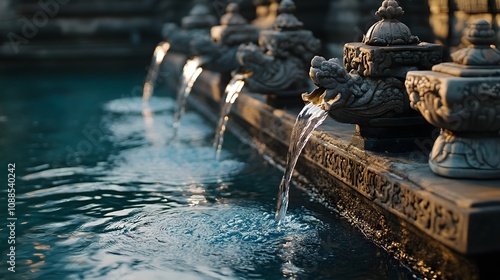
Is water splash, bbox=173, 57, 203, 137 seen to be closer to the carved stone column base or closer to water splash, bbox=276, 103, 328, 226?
water splash, bbox=276, 103, 328, 226

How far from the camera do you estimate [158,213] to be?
498 centimetres

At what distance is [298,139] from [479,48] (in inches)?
66.4

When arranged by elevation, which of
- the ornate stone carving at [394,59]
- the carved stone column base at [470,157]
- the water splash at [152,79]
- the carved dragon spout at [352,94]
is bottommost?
the water splash at [152,79]

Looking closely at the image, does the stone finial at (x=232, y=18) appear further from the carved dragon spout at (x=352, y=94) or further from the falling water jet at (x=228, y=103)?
the carved dragon spout at (x=352, y=94)

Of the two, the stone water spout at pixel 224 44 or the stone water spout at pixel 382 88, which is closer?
the stone water spout at pixel 382 88

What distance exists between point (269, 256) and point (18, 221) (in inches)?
73.4

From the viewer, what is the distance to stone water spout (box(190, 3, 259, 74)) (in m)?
8.45

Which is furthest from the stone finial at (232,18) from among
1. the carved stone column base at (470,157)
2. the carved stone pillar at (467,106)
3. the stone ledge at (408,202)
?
the carved stone column base at (470,157)

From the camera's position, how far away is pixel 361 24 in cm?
1072

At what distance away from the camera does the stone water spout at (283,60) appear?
6.51 meters

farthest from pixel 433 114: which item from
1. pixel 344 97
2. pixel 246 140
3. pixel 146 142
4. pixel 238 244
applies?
pixel 146 142

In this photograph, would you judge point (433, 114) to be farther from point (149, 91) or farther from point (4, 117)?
point (149, 91)

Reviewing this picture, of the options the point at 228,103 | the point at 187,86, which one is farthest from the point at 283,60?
the point at 187,86

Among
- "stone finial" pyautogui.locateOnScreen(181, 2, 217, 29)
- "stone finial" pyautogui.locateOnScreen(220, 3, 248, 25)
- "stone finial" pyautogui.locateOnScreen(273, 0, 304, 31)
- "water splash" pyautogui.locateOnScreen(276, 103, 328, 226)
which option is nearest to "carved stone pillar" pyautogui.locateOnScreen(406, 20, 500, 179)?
"water splash" pyautogui.locateOnScreen(276, 103, 328, 226)
